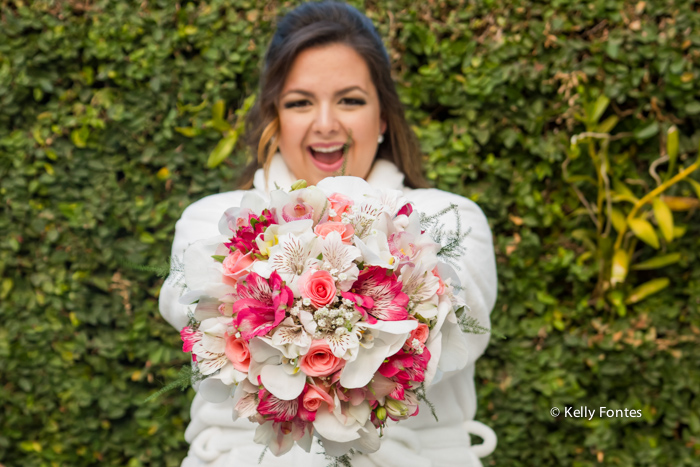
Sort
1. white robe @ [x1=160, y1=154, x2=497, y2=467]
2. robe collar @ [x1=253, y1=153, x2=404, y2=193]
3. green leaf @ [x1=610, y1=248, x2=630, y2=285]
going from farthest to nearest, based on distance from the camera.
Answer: green leaf @ [x1=610, y1=248, x2=630, y2=285] → robe collar @ [x1=253, y1=153, x2=404, y2=193] → white robe @ [x1=160, y1=154, x2=497, y2=467]

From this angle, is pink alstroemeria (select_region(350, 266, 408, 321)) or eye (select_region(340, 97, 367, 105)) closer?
pink alstroemeria (select_region(350, 266, 408, 321))

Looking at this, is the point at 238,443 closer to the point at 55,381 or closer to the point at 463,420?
the point at 463,420

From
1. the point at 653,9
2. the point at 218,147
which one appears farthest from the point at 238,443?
the point at 653,9

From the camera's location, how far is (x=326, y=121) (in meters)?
1.77

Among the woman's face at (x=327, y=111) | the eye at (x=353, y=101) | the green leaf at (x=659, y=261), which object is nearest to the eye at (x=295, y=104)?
the woman's face at (x=327, y=111)

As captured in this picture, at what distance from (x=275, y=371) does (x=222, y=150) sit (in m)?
1.73

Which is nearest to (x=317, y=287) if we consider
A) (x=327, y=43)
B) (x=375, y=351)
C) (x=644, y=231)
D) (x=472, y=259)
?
(x=375, y=351)

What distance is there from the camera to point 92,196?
2.64 m

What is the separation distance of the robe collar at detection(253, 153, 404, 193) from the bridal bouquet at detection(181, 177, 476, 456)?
745 mm

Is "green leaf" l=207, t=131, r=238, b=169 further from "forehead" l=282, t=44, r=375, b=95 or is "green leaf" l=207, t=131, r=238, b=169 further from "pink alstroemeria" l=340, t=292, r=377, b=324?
"pink alstroemeria" l=340, t=292, r=377, b=324

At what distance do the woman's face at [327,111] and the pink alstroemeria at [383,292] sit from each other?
0.76m

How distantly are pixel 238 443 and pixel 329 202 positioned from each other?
839 millimetres

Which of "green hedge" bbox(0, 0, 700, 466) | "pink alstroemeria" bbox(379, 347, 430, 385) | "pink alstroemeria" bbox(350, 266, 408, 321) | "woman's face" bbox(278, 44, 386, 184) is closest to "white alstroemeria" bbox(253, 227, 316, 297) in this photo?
"pink alstroemeria" bbox(350, 266, 408, 321)

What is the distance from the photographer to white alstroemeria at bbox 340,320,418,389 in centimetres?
102
